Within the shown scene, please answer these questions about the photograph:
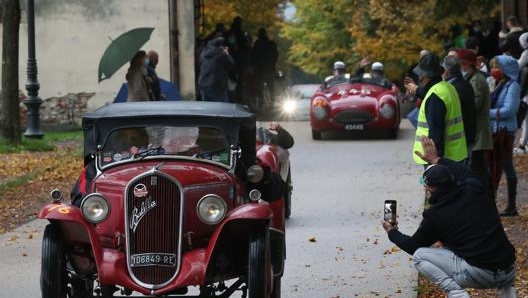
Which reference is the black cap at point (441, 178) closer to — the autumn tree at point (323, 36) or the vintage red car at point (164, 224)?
the vintage red car at point (164, 224)

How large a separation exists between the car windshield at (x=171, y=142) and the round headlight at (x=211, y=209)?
63cm

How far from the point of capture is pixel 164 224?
888cm

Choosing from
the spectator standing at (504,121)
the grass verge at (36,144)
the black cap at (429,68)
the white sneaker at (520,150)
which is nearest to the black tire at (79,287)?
the black cap at (429,68)

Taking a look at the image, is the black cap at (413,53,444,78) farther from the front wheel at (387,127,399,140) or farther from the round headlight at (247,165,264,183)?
the front wheel at (387,127,399,140)

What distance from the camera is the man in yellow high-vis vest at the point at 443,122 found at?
38.5 ft

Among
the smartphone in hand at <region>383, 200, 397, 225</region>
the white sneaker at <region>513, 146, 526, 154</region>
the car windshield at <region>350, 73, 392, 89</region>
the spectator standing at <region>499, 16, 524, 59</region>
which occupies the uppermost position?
the spectator standing at <region>499, 16, 524, 59</region>

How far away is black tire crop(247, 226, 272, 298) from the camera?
8766mm

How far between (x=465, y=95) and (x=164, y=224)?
4143 mm

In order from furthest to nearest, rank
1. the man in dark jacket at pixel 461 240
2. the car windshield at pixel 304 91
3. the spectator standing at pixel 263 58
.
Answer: the car windshield at pixel 304 91
the spectator standing at pixel 263 58
the man in dark jacket at pixel 461 240

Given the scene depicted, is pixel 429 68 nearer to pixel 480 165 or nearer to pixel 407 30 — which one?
pixel 480 165

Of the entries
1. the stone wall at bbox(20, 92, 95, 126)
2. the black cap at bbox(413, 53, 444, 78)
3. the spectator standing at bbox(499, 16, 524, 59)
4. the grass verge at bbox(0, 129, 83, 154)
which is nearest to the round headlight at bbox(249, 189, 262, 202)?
the black cap at bbox(413, 53, 444, 78)

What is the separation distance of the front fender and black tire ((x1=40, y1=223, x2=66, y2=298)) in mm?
103

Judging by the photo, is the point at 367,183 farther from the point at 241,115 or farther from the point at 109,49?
the point at 109,49

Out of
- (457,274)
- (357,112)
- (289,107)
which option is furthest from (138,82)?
(289,107)
